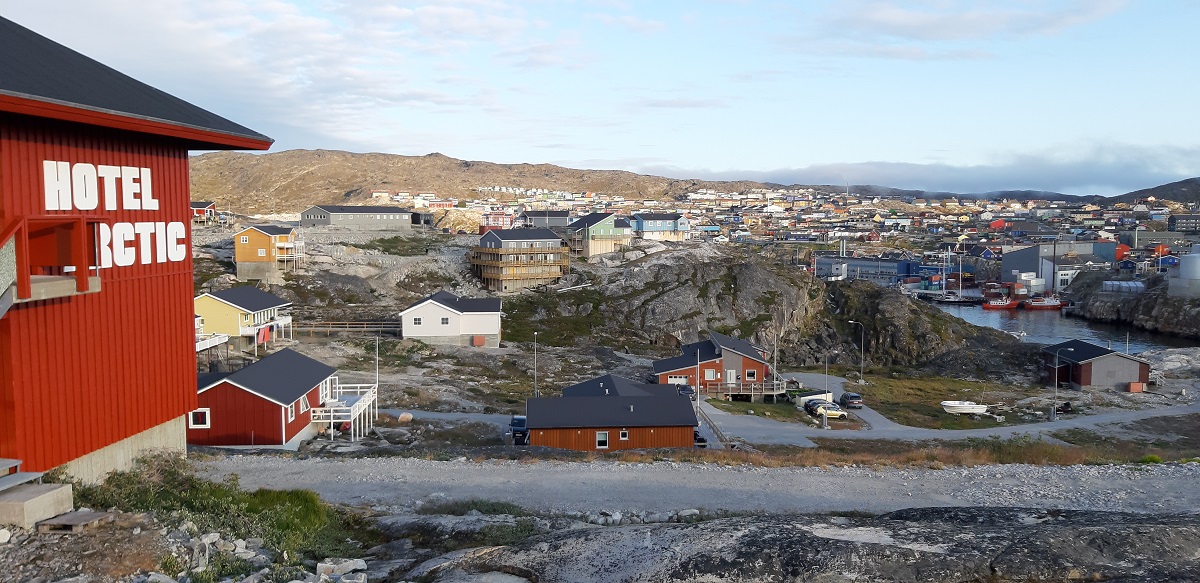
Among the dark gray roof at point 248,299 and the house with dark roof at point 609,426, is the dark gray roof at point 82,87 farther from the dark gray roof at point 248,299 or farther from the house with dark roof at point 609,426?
the dark gray roof at point 248,299

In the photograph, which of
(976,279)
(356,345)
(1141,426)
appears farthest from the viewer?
(976,279)

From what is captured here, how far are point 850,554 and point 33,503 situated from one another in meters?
9.42

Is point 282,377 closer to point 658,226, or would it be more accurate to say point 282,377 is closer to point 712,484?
point 712,484

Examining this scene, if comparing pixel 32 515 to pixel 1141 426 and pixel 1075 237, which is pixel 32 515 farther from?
pixel 1075 237

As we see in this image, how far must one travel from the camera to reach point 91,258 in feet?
36.9

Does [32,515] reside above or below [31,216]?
below

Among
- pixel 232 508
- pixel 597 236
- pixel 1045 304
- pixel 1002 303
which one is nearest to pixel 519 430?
pixel 232 508

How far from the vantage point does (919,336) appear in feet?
251

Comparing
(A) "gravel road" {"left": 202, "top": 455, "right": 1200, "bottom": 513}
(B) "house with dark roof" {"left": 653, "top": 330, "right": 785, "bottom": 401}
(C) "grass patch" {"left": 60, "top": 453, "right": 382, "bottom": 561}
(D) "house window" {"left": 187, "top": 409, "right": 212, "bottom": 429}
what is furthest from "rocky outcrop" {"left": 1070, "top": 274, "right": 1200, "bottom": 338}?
(C) "grass patch" {"left": 60, "top": 453, "right": 382, "bottom": 561}

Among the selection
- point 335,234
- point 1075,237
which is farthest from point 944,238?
point 335,234

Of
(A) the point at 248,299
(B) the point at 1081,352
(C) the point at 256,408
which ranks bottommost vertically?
(B) the point at 1081,352

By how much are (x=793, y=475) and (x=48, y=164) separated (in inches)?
Answer: 611

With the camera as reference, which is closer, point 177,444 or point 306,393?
point 177,444

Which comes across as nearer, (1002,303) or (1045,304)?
(1045,304)
